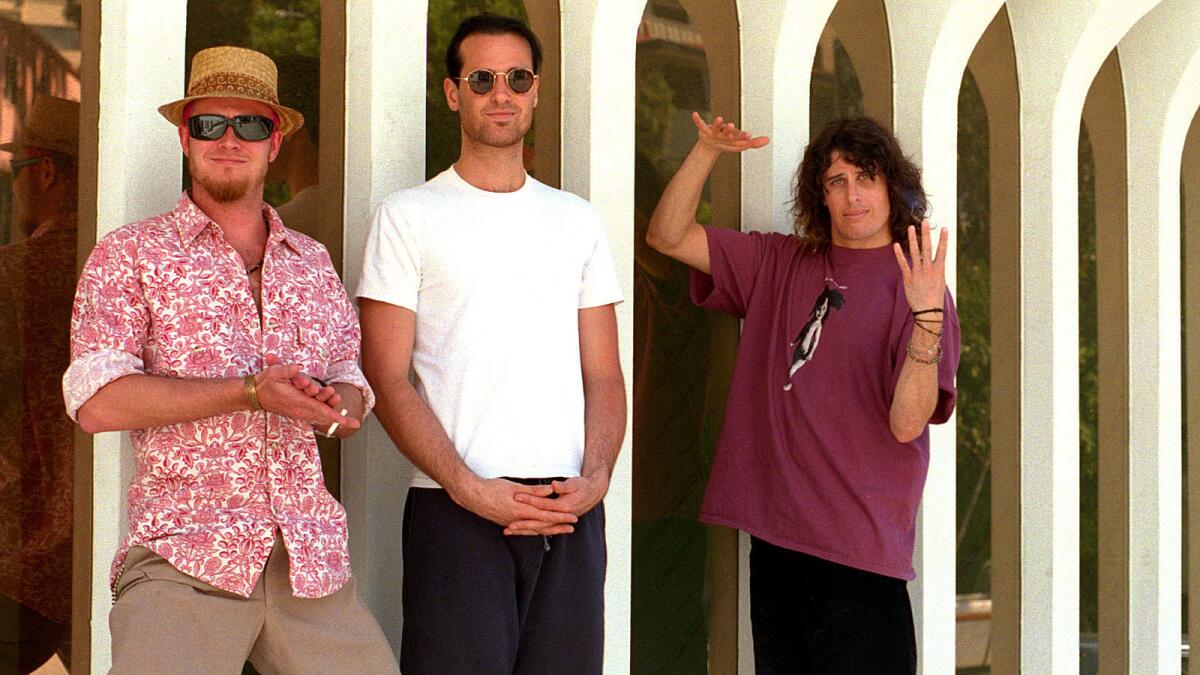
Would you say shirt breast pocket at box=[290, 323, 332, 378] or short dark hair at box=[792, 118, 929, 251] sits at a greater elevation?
short dark hair at box=[792, 118, 929, 251]

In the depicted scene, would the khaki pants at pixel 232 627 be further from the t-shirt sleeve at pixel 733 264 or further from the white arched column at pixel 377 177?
the t-shirt sleeve at pixel 733 264

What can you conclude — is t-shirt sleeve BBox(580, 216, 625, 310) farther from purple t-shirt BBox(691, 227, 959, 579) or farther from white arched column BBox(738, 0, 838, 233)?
white arched column BBox(738, 0, 838, 233)

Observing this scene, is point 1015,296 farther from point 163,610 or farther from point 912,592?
point 163,610

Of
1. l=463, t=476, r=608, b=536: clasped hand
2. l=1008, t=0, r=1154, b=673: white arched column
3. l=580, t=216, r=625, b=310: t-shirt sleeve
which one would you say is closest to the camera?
l=463, t=476, r=608, b=536: clasped hand

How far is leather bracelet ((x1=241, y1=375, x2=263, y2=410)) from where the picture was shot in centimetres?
316

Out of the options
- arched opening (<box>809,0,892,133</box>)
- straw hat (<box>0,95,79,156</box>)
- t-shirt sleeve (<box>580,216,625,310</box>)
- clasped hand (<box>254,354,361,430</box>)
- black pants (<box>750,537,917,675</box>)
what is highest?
arched opening (<box>809,0,892,133</box>)

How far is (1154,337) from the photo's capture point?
756 cm

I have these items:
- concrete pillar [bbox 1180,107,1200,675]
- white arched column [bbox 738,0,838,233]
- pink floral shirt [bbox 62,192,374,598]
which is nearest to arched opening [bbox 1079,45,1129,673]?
concrete pillar [bbox 1180,107,1200,675]

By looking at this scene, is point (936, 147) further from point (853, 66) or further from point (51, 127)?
point (51, 127)

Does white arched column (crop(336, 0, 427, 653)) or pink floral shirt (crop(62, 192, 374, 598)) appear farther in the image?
white arched column (crop(336, 0, 427, 653))

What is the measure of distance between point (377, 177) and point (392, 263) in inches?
25.3

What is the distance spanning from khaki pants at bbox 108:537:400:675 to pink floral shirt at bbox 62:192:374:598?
0.13 ft

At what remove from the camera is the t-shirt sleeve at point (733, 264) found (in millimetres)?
5004

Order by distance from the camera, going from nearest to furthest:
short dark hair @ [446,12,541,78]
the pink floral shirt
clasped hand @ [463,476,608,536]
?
the pink floral shirt < clasped hand @ [463,476,608,536] < short dark hair @ [446,12,541,78]
